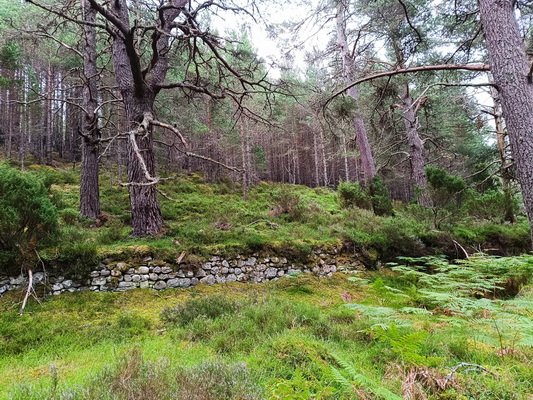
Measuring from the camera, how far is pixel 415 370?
7.11 feet

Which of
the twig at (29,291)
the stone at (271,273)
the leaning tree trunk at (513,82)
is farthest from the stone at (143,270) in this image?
the leaning tree trunk at (513,82)

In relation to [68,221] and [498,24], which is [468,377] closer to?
[498,24]

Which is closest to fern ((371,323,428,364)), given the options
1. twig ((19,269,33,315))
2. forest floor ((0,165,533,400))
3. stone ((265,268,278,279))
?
forest floor ((0,165,533,400))

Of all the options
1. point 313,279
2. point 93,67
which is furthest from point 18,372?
point 93,67

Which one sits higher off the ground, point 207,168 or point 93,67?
point 93,67

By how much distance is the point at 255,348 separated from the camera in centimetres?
292

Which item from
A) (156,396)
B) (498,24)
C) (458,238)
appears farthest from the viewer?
(458,238)

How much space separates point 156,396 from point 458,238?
8.48 metres

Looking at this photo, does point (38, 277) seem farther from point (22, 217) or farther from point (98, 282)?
point (22, 217)

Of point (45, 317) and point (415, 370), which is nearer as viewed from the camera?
point (415, 370)

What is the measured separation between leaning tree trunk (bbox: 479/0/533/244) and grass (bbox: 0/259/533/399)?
1.72 m

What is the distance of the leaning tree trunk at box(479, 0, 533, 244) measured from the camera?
12.6ft

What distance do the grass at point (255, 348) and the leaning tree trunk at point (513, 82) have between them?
1.72 metres

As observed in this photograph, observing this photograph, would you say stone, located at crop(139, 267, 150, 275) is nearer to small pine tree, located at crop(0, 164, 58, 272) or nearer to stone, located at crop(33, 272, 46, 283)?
stone, located at crop(33, 272, 46, 283)
